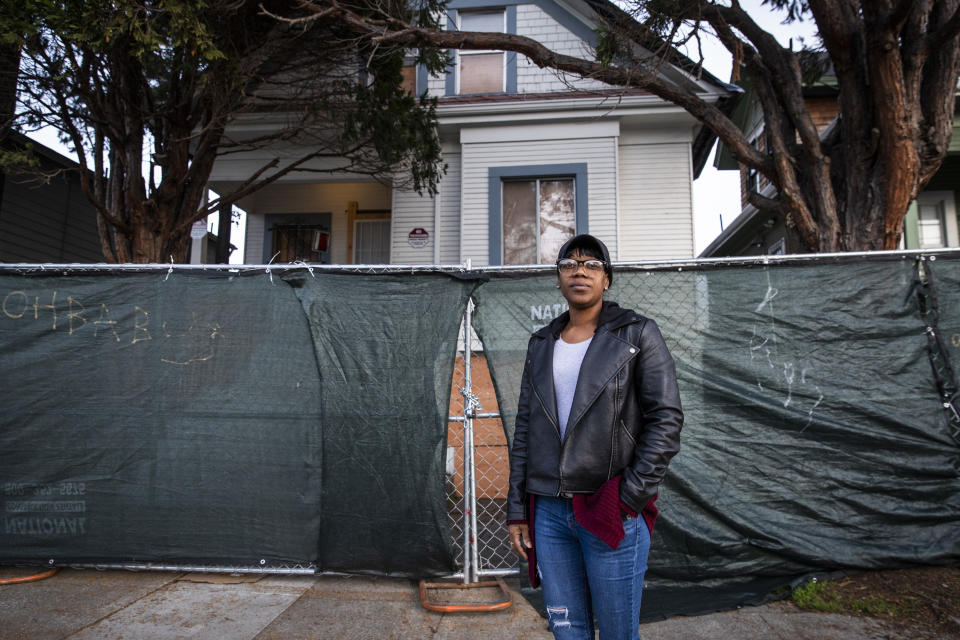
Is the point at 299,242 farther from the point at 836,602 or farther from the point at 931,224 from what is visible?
the point at 931,224

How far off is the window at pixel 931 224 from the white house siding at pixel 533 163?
19.8 feet

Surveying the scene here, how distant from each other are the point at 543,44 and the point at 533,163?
2315 mm

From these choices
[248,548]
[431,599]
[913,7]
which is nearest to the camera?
[431,599]

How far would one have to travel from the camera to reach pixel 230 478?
3896 mm

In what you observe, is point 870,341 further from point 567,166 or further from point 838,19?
point 567,166

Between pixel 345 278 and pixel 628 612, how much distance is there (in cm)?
288

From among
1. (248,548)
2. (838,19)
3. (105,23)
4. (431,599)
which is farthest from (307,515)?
(838,19)

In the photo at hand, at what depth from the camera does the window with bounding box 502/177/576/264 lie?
9.99 metres

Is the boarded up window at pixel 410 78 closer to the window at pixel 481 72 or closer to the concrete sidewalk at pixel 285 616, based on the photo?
Answer: the window at pixel 481 72

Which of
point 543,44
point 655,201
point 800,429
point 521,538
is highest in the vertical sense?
point 543,44

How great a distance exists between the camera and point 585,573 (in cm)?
210

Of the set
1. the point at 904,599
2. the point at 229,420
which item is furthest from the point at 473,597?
the point at 904,599

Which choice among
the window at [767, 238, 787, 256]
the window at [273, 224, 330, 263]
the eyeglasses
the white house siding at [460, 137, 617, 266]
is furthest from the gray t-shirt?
the window at [767, 238, 787, 256]

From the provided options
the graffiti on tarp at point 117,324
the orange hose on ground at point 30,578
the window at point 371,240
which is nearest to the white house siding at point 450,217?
the window at point 371,240
